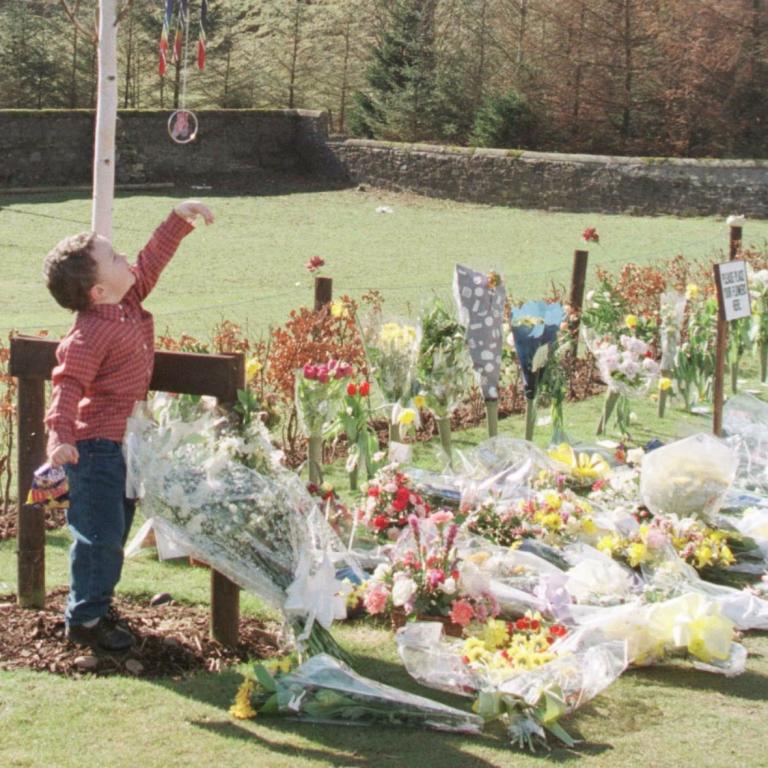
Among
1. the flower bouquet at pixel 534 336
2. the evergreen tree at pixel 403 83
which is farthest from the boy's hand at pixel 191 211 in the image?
the evergreen tree at pixel 403 83

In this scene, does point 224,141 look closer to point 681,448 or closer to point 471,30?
point 471,30

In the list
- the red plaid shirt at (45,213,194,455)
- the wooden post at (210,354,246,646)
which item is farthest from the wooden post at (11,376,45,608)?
the wooden post at (210,354,246,646)

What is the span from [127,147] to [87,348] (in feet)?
72.8

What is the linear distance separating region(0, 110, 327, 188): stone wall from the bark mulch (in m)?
20.8

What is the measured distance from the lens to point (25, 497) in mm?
4805

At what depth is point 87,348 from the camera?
431 cm

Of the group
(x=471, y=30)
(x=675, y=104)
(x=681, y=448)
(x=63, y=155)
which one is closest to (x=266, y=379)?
(x=681, y=448)

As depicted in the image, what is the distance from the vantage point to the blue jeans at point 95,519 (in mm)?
4379

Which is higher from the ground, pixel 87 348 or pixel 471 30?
pixel 471 30

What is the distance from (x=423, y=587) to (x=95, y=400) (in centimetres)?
140

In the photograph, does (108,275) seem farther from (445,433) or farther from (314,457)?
(445,433)

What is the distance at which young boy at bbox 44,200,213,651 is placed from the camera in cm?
432

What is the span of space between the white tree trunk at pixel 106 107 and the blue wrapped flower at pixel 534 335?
297 cm

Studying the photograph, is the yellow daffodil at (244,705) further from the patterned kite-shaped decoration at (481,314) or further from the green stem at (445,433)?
the patterned kite-shaped decoration at (481,314)
